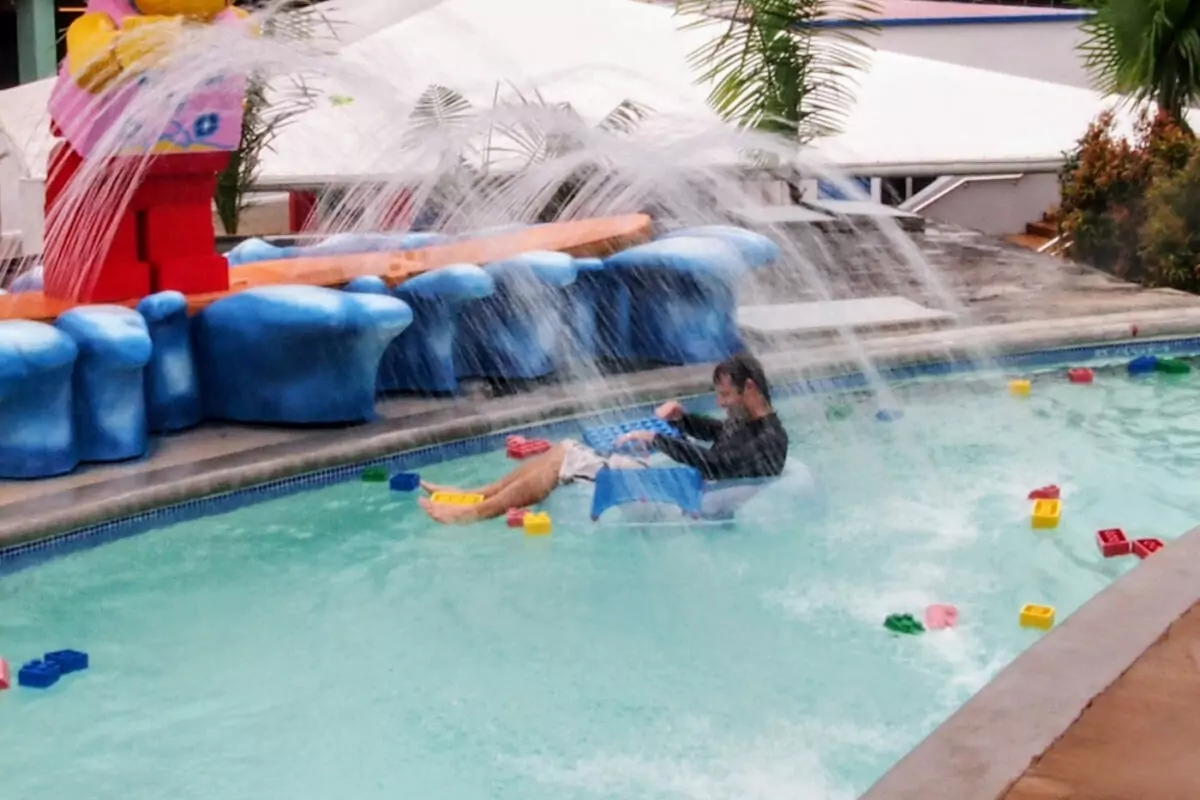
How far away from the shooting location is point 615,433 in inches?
322

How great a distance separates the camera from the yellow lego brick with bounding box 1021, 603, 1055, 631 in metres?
6.22

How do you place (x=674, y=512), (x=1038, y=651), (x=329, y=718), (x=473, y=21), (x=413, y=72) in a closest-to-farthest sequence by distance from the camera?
(x=1038, y=651), (x=329, y=718), (x=674, y=512), (x=413, y=72), (x=473, y=21)

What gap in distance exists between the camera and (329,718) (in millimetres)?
5531

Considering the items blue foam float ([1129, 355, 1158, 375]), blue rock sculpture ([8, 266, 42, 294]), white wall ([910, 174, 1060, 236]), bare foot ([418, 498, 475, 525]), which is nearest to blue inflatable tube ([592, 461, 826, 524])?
bare foot ([418, 498, 475, 525])

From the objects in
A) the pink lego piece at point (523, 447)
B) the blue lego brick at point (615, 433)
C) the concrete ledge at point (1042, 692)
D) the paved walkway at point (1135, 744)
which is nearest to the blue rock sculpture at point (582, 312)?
the pink lego piece at point (523, 447)

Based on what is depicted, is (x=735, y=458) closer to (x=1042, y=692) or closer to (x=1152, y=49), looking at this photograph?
(x=1042, y=692)

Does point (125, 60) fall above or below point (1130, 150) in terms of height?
above

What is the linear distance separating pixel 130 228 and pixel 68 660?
3202mm

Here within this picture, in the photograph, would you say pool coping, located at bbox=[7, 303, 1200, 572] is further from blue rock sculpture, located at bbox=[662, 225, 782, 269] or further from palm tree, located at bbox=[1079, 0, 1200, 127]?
palm tree, located at bbox=[1079, 0, 1200, 127]

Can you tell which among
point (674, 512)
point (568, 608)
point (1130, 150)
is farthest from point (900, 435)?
point (1130, 150)

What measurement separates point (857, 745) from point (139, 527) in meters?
3.75

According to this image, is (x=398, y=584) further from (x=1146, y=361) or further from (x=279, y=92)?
(x=279, y=92)

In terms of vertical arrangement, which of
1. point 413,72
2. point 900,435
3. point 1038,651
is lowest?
point 900,435

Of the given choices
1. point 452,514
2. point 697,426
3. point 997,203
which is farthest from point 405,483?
point 997,203
